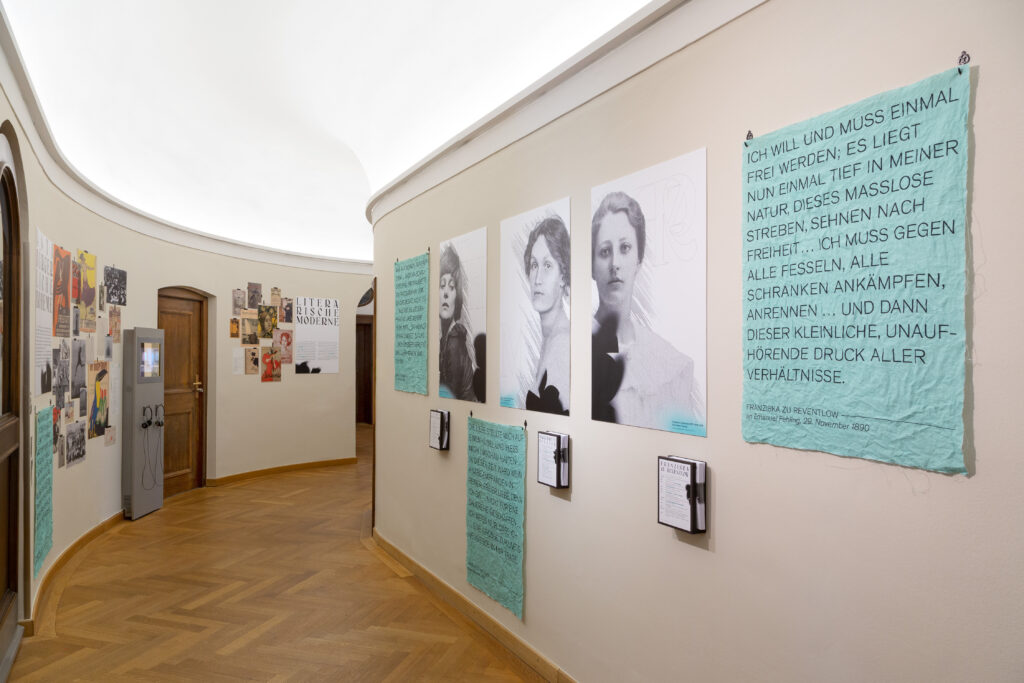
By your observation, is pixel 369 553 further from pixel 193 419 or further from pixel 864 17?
pixel 864 17

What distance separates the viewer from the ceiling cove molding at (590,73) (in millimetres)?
2170

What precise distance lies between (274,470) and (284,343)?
1.66 m

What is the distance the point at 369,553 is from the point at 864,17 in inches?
181

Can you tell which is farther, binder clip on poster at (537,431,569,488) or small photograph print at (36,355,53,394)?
small photograph print at (36,355,53,394)

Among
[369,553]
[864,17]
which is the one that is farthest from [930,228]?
[369,553]

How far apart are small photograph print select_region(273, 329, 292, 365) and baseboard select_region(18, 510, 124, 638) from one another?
265 centimetres

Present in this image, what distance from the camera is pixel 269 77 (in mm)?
4379

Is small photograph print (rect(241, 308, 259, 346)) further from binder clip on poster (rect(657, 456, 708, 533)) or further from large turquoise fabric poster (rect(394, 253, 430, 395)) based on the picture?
binder clip on poster (rect(657, 456, 708, 533))

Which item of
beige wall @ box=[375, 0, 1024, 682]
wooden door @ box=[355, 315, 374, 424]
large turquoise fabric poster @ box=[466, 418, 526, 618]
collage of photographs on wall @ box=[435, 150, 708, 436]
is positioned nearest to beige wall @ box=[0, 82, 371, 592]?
large turquoise fabric poster @ box=[466, 418, 526, 618]

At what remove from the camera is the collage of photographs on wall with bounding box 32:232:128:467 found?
3.97 meters

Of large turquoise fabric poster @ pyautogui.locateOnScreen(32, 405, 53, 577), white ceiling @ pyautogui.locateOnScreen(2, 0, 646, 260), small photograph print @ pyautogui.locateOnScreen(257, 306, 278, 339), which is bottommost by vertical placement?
large turquoise fabric poster @ pyautogui.locateOnScreen(32, 405, 53, 577)

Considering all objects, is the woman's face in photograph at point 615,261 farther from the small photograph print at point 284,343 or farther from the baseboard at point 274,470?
the baseboard at point 274,470

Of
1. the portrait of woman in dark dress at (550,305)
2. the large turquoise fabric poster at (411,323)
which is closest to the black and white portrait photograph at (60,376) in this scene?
the large turquoise fabric poster at (411,323)

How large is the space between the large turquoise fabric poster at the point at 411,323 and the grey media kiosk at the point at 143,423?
2.85 metres
